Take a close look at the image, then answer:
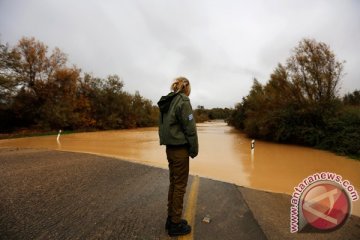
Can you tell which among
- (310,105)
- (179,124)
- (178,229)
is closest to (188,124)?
(179,124)

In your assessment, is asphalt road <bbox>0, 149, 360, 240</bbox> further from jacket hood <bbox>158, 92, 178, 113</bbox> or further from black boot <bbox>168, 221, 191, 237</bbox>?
jacket hood <bbox>158, 92, 178, 113</bbox>

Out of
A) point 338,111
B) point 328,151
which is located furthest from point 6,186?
point 338,111

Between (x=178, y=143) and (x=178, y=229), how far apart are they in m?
1.21

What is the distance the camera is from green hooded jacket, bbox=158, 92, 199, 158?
3299 millimetres

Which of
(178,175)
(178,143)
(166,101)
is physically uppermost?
(166,101)

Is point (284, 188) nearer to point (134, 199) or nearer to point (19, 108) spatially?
point (134, 199)

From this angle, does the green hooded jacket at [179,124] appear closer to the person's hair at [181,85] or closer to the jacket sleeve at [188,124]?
the jacket sleeve at [188,124]

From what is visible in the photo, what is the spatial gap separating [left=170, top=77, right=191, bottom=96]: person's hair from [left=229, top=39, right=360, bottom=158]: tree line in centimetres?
1488

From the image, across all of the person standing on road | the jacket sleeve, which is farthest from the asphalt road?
the jacket sleeve

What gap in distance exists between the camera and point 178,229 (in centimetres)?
331

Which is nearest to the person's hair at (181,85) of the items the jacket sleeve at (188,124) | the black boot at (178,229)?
the jacket sleeve at (188,124)

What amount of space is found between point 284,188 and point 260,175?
1959mm

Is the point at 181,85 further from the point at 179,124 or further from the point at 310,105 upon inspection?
the point at 310,105

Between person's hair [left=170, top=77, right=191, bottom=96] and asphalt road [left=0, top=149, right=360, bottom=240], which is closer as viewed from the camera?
asphalt road [left=0, top=149, right=360, bottom=240]
